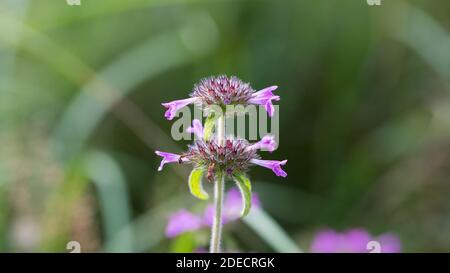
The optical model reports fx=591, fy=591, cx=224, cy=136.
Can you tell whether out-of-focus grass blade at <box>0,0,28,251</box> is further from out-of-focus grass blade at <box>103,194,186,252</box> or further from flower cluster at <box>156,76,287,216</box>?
flower cluster at <box>156,76,287,216</box>

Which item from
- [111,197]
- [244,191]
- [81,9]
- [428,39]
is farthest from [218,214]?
[81,9]

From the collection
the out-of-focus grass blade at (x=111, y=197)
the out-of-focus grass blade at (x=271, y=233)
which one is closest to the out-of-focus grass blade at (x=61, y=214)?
the out-of-focus grass blade at (x=111, y=197)

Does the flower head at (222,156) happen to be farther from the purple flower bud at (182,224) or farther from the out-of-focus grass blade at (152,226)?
the out-of-focus grass blade at (152,226)

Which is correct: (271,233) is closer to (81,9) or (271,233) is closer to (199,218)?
(199,218)

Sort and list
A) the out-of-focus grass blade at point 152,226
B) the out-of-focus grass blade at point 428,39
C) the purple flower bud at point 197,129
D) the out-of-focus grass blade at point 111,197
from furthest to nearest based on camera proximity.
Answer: the out-of-focus grass blade at point 428,39 → the out-of-focus grass blade at point 152,226 → the out-of-focus grass blade at point 111,197 → the purple flower bud at point 197,129

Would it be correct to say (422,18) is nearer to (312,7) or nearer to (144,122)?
(312,7)

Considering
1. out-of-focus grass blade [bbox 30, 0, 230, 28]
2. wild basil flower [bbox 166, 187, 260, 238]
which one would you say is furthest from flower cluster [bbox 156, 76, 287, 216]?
out-of-focus grass blade [bbox 30, 0, 230, 28]

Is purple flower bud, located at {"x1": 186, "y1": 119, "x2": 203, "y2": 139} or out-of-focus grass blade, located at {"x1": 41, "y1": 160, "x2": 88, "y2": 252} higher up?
out-of-focus grass blade, located at {"x1": 41, "y1": 160, "x2": 88, "y2": 252}

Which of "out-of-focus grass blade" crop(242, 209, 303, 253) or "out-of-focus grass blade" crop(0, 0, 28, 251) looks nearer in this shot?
"out-of-focus grass blade" crop(242, 209, 303, 253)
